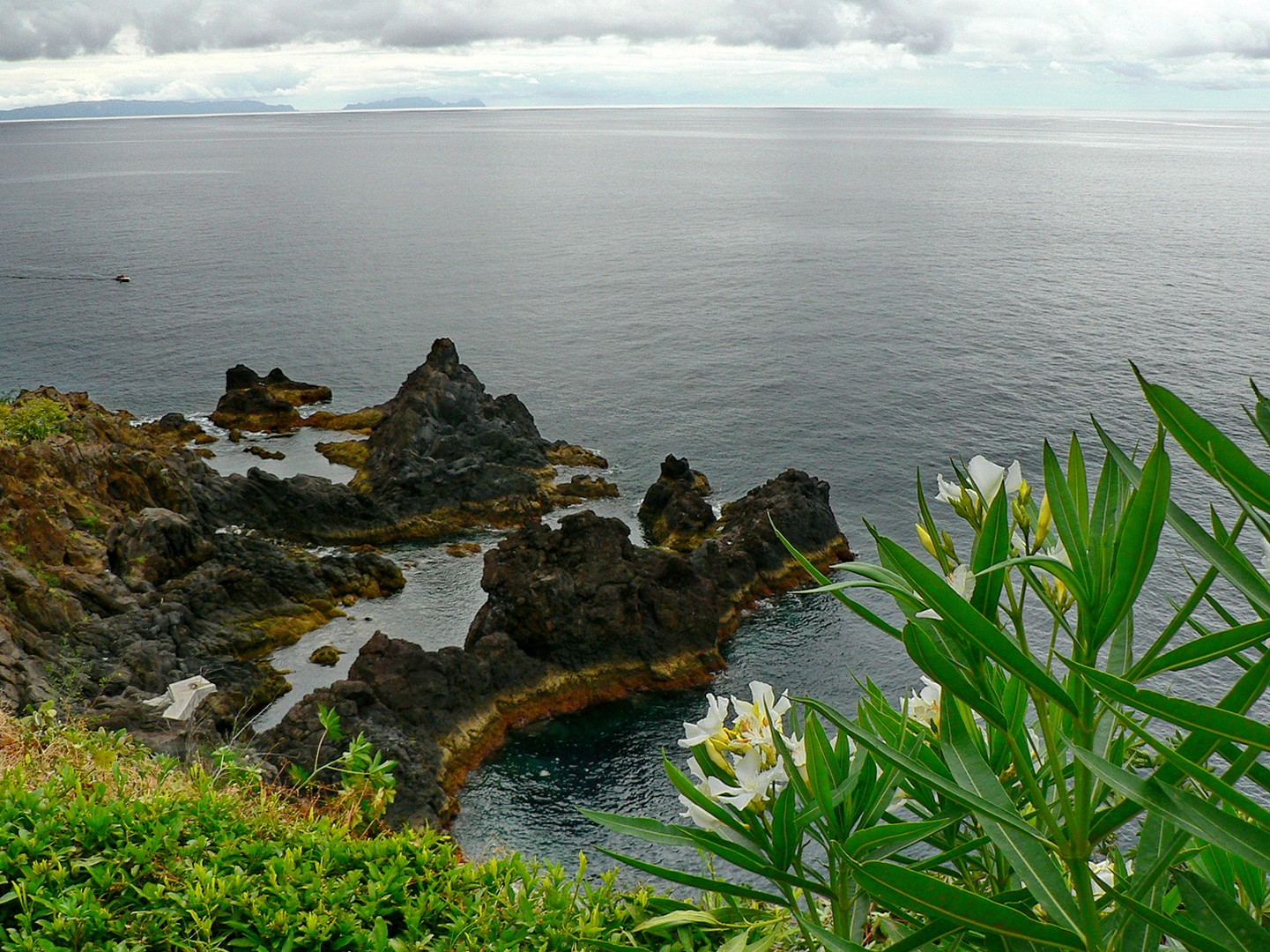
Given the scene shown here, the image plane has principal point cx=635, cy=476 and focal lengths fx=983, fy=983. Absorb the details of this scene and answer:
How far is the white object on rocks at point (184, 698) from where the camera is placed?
20.8m

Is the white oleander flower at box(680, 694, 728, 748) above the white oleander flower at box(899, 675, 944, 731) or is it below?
above

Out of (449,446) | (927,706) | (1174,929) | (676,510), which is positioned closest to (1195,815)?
(1174,929)

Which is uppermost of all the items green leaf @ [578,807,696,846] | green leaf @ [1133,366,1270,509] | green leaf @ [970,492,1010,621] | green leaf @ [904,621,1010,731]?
green leaf @ [1133,366,1270,509]

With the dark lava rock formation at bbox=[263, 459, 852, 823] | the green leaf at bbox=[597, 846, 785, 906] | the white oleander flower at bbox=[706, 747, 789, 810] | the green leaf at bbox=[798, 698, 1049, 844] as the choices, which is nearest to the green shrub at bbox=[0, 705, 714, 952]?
the green leaf at bbox=[597, 846, 785, 906]

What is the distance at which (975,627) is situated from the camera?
223 cm

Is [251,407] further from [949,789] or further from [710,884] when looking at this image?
[949,789]

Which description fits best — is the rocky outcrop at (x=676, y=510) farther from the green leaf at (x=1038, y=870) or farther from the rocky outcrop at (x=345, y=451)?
the green leaf at (x=1038, y=870)

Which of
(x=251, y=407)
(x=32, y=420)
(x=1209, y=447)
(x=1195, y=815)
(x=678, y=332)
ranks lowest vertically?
(x=251, y=407)

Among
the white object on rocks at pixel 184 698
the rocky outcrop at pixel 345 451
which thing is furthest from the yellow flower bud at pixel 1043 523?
the rocky outcrop at pixel 345 451

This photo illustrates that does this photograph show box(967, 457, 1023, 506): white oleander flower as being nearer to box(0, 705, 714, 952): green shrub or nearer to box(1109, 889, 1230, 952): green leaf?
box(1109, 889, 1230, 952): green leaf

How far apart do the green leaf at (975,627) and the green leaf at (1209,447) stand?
0.58m

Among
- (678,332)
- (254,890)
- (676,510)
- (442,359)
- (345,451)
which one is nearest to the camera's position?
(254,890)

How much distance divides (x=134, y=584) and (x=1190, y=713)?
105 ft

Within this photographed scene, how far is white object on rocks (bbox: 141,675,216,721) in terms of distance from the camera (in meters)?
20.8
